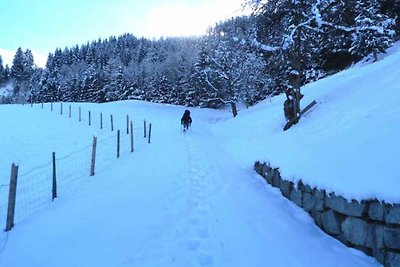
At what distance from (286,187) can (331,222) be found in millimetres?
2612

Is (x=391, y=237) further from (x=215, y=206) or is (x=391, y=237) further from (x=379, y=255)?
(x=215, y=206)

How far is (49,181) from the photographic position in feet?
47.3

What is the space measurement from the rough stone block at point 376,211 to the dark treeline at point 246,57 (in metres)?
A: 11.0

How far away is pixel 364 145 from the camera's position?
724 centimetres

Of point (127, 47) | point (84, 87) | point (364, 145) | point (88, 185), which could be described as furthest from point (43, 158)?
point (127, 47)

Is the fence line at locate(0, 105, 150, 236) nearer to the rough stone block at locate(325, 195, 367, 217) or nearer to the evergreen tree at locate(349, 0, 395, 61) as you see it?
the rough stone block at locate(325, 195, 367, 217)

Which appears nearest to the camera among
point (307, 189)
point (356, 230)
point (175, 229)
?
point (356, 230)

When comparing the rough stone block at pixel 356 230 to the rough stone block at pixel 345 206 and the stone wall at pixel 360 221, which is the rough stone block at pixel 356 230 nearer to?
the stone wall at pixel 360 221

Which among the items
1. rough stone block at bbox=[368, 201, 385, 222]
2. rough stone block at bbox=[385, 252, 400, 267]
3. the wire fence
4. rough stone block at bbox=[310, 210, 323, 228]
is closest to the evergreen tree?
the wire fence

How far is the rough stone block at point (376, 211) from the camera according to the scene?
5.40m

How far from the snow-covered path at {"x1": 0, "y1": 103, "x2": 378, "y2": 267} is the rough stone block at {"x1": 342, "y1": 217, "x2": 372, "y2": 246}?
0.22 m

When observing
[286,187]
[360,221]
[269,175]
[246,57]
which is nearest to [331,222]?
[360,221]

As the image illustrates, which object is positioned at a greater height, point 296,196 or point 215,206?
point 296,196

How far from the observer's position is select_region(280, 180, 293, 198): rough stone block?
358 inches
